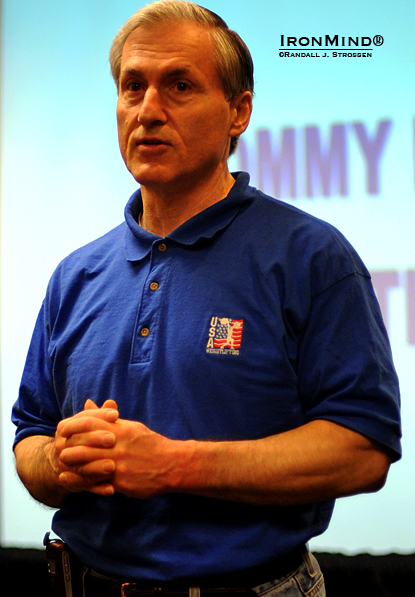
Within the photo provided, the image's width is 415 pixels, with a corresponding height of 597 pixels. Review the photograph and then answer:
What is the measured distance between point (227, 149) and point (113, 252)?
352mm

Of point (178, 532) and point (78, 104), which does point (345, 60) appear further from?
point (178, 532)

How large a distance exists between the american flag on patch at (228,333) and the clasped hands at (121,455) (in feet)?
0.67

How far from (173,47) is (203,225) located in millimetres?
379

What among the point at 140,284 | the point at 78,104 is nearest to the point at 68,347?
the point at 140,284

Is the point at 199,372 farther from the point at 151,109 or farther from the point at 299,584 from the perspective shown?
the point at 151,109

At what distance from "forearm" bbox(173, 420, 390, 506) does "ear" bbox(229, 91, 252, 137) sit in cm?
72

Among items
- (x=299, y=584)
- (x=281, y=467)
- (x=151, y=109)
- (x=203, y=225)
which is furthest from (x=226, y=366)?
(x=151, y=109)

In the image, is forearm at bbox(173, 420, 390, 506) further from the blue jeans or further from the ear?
the ear

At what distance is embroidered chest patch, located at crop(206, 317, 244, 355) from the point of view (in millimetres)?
1262

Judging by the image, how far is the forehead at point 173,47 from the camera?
1.42 m

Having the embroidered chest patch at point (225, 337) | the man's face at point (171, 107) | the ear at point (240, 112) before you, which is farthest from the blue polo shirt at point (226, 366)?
the ear at point (240, 112)

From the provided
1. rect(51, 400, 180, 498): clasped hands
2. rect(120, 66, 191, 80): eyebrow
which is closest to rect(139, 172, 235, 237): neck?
rect(120, 66, 191, 80): eyebrow

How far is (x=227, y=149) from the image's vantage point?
5.15ft

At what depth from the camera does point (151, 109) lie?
4.59 ft
